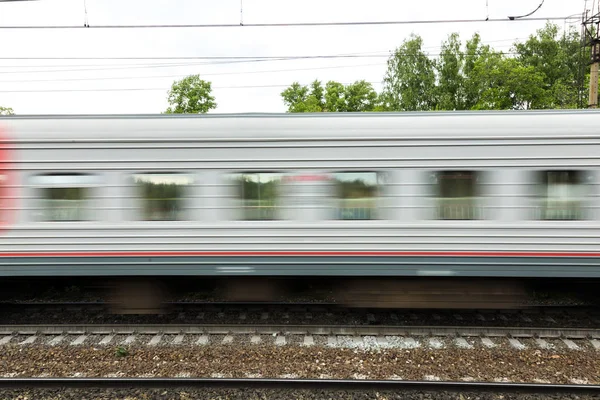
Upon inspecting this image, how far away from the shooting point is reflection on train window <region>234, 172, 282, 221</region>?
5.42 m

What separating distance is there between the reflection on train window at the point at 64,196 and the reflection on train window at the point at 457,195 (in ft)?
15.3

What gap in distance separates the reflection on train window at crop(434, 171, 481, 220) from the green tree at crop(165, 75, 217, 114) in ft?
93.8

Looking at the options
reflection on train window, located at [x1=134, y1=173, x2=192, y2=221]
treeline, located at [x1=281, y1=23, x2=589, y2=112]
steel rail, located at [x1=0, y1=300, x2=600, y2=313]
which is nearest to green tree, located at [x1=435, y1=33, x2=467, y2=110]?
treeline, located at [x1=281, y1=23, x2=589, y2=112]

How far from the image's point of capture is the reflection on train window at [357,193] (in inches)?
211

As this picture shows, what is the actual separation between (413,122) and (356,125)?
0.75 metres

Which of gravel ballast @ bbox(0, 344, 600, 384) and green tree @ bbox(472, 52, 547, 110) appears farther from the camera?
green tree @ bbox(472, 52, 547, 110)

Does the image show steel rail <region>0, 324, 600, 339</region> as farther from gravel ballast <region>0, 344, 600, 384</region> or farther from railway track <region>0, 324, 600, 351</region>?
gravel ballast <region>0, 344, 600, 384</region>

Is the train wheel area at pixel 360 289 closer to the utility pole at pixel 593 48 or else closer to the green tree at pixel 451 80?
the utility pole at pixel 593 48

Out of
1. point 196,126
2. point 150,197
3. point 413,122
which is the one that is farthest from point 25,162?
point 413,122

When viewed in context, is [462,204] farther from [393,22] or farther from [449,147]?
[393,22]

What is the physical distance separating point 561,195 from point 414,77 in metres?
27.9

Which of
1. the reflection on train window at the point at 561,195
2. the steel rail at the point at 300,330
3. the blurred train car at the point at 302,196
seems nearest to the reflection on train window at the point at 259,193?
the blurred train car at the point at 302,196

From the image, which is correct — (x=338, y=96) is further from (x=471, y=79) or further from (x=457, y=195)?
(x=457, y=195)

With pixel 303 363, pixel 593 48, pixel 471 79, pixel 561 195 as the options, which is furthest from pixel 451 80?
pixel 303 363
